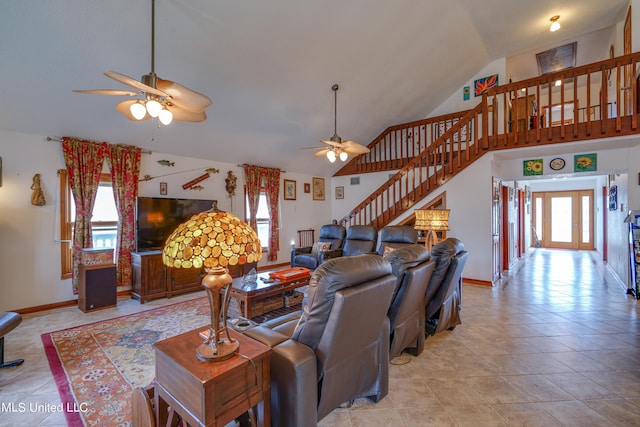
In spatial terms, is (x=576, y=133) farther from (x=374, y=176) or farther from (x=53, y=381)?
(x=53, y=381)

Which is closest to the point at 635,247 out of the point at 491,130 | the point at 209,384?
the point at 491,130

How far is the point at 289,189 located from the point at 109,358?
5044mm

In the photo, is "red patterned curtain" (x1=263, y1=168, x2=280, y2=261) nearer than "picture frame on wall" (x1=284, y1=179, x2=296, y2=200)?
Yes

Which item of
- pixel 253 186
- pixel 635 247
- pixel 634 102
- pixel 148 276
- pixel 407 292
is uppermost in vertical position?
pixel 634 102

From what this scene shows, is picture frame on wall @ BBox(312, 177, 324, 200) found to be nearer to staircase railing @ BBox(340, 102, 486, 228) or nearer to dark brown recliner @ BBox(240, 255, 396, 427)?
staircase railing @ BBox(340, 102, 486, 228)

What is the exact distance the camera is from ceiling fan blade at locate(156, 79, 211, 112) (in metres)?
2.18

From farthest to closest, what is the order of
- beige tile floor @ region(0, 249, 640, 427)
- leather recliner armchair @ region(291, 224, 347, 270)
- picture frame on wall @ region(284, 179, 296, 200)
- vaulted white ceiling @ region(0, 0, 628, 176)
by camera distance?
1. picture frame on wall @ region(284, 179, 296, 200)
2. leather recliner armchair @ region(291, 224, 347, 270)
3. vaulted white ceiling @ region(0, 0, 628, 176)
4. beige tile floor @ region(0, 249, 640, 427)

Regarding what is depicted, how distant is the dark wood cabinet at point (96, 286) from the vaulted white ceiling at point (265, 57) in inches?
75.4

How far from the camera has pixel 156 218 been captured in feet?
15.2

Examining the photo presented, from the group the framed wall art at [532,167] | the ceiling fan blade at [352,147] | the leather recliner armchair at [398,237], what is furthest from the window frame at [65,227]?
the framed wall art at [532,167]

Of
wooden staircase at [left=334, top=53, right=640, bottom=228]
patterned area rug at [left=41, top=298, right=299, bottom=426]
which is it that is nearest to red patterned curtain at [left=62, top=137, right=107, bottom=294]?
patterned area rug at [left=41, top=298, right=299, bottom=426]

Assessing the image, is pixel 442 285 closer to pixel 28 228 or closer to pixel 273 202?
pixel 273 202

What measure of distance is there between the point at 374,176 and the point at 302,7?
4730mm

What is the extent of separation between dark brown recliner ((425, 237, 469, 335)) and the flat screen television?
4056 millimetres
